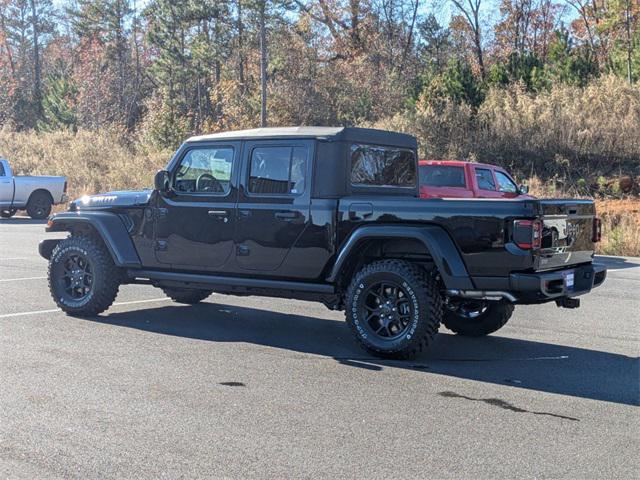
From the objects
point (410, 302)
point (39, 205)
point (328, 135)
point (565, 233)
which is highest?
point (328, 135)

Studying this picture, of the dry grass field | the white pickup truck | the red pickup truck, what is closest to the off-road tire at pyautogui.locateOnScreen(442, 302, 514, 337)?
the red pickup truck

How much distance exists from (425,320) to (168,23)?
41.3 m

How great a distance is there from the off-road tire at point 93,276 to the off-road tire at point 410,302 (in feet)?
9.54

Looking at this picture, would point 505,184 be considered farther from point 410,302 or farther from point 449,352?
point 410,302

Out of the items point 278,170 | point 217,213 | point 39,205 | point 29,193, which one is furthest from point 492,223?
point 39,205

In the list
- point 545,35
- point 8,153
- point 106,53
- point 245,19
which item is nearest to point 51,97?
point 106,53

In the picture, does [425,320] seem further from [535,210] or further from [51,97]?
[51,97]

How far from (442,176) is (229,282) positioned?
8.08 meters

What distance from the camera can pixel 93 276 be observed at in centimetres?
883

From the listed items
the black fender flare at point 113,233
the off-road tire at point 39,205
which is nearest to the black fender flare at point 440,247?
the black fender flare at point 113,233

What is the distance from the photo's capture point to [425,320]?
6.89 m

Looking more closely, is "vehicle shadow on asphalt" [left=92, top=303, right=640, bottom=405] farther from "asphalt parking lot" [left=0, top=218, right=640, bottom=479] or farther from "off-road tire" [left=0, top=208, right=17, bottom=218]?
"off-road tire" [left=0, top=208, right=17, bottom=218]

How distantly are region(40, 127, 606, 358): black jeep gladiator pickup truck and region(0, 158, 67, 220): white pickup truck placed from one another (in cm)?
1786

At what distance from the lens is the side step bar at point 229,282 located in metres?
7.59
